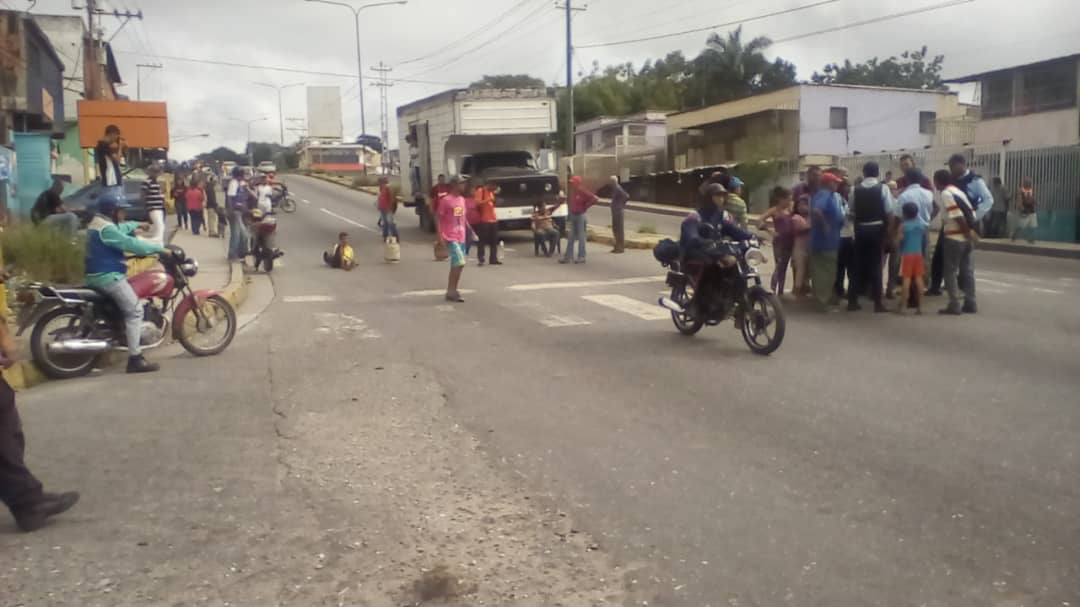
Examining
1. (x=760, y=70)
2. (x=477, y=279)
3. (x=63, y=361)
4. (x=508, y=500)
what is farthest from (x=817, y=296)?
(x=760, y=70)

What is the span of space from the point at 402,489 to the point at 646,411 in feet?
7.40

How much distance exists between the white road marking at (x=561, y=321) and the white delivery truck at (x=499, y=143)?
10687mm

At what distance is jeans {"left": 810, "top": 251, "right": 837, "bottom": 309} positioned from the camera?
460 inches

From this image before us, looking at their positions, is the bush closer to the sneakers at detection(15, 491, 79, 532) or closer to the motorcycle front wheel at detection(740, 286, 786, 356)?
the sneakers at detection(15, 491, 79, 532)

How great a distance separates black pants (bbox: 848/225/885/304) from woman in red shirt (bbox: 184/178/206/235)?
63.1 feet

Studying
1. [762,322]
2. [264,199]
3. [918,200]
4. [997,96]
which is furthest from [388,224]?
[997,96]

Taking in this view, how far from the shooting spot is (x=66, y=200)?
24.4 m

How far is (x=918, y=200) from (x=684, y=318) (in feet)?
11.2

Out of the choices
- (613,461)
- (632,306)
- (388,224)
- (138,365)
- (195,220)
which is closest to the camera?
(613,461)

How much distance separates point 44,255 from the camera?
1261 centimetres

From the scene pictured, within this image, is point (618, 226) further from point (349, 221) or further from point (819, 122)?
point (819, 122)

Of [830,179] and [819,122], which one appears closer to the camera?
[830,179]

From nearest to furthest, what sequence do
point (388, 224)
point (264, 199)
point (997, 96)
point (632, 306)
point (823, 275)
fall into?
1. point (823, 275)
2. point (632, 306)
3. point (264, 199)
4. point (388, 224)
5. point (997, 96)

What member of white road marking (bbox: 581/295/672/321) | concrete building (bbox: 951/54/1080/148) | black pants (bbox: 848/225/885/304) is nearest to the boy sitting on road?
white road marking (bbox: 581/295/672/321)
